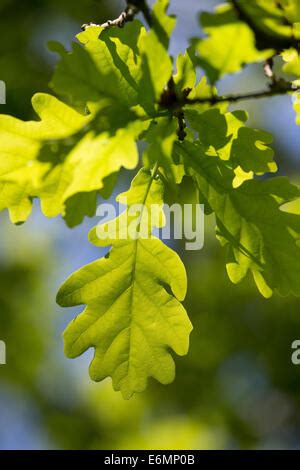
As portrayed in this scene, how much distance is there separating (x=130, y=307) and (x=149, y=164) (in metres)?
0.65

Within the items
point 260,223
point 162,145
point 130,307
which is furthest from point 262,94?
point 130,307

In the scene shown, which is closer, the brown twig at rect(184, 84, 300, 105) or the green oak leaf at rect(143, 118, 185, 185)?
the brown twig at rect(184, 84, 300, 105)

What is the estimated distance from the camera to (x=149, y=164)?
1.66 metres

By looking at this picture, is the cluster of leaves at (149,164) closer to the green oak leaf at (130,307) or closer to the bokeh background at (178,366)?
the green oak leaf at (130,307)

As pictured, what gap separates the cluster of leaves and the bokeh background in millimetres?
4568

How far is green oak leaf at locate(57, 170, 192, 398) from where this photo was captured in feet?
7.13

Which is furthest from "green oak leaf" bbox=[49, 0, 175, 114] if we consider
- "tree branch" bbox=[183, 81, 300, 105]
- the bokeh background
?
the bokeh background

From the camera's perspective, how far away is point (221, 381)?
23.6 feet

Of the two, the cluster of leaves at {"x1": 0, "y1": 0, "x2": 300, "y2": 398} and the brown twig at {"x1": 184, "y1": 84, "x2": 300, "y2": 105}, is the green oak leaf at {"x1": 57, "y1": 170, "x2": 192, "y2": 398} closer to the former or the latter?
the cluster of leaves at {"x1": 0, "y1": 0, "x2": 300, "y2": 398}

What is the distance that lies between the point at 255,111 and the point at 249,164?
5686mm

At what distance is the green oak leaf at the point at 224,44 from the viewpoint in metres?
1.39

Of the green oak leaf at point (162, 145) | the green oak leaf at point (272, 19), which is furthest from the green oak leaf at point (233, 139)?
the green oak leaf at point (272, 19)

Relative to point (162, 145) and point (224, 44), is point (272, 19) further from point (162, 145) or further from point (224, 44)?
point (162, 145)

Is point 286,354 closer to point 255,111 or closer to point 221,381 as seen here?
point 221,381
